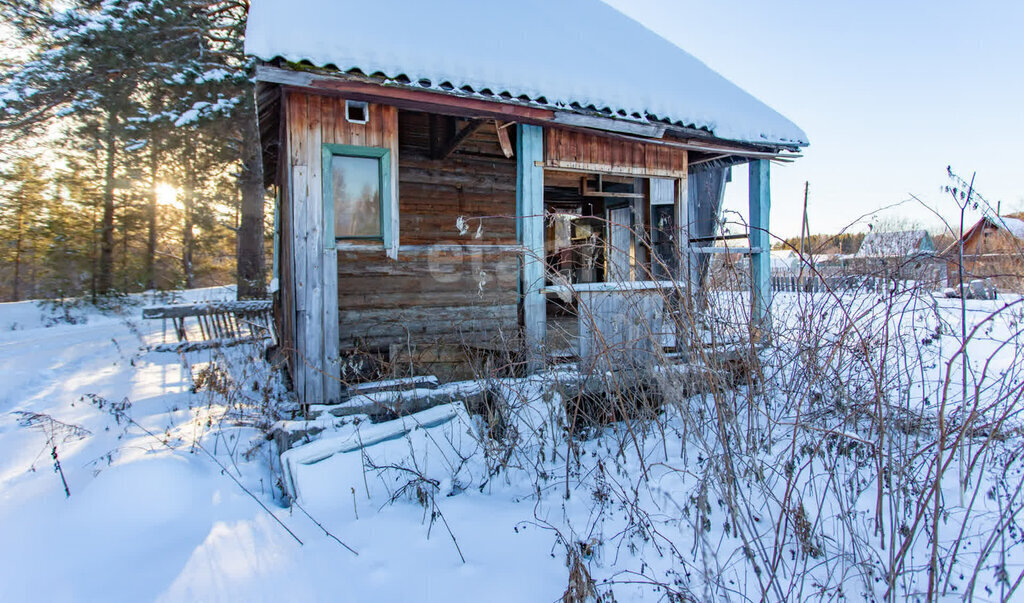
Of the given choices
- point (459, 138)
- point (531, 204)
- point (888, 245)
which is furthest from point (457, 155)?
point (888, 245)

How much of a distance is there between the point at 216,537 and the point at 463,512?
1541mm

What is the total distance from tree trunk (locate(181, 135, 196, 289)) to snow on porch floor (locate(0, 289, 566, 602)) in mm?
9073

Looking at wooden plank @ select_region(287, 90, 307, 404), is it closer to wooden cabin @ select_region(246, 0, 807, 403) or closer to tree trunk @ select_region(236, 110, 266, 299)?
wooden cabin @ select_region(246, 0, 807, 403)

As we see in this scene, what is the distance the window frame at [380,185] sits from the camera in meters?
4.87

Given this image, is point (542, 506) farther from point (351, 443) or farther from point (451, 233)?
point (451, 233)

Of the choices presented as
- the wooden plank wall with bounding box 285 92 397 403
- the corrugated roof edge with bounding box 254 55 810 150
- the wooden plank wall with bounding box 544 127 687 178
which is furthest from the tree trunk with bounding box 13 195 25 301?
the wooden plank wall with bounding box 544 127 687 178

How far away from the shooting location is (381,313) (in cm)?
584

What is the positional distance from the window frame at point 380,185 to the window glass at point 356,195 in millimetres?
61

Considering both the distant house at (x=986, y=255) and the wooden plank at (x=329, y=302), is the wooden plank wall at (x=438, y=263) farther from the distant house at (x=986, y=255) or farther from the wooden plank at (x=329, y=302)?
the distant house at (x=986, y=255)

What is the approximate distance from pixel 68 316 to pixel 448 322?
1298 centimetres

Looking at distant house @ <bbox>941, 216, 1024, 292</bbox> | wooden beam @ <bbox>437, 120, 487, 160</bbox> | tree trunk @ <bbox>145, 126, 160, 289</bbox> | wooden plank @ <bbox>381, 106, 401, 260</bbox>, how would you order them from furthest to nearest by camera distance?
tree trunk @ <bbox>145, 126, 160, 289</bbox> < wooden beam @ <bbox>437, 120, 487, 160</bbox> < wooden plank @ <bbox>381, 106, 401, 260</bbox> < distant house @ <bbox>941, 216, 1024, 292</bbox>

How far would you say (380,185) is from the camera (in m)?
5.25

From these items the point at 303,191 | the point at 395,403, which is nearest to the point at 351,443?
the point at 395,403

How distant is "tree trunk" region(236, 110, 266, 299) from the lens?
12.2 metres
